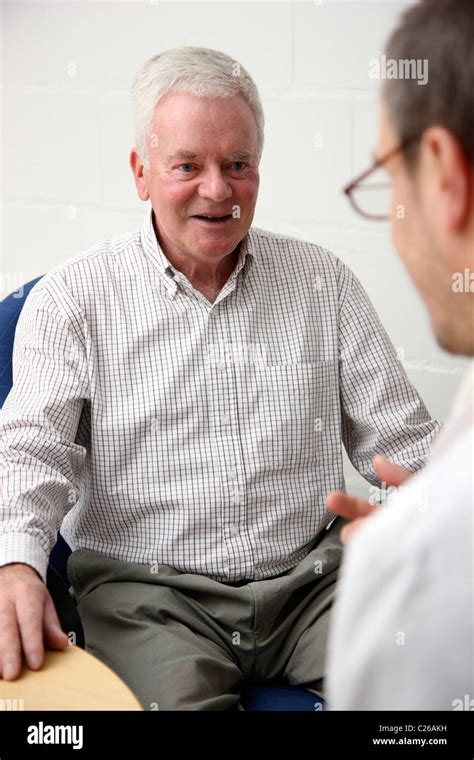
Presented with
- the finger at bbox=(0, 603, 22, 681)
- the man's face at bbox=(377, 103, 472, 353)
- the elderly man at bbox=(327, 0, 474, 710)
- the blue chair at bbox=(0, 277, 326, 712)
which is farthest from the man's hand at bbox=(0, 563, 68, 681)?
the man's face at bbox=(377, 103, 472, 353)

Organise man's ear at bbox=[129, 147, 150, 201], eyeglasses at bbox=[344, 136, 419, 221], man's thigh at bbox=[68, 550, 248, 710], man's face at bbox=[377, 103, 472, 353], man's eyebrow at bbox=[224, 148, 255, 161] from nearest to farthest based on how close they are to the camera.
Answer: man's face at bbox=[377, 103, 472, 353] < eyeglasses at bbox=[344, 136, 419, 221] < man's thigh at bbox=[68, 550, 248, 710] < man's eyebrow at bbox=[224, 148, 255, 161] < man's ear at bbox=[129, 147, 150, 201]

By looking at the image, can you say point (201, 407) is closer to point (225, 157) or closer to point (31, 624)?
point (225, 157)

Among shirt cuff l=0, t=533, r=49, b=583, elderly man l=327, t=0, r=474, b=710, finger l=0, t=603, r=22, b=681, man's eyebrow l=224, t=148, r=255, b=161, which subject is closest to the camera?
elderly man l=327, t=0, r=474, b=710

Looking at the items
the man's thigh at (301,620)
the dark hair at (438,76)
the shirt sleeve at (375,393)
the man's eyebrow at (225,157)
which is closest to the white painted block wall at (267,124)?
the shirt sleeve at (375,393)

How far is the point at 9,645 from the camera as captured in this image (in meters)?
1.13

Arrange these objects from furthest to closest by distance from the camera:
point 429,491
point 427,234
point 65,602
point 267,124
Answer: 1. point 267,124
2. point 65,602
3. point 427,234
4. point 429,491

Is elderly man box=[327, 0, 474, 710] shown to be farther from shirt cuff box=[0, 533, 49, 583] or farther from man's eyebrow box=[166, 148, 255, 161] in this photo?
man's eyebrow box=[166, 148, 255, 161]

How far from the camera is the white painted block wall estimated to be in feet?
7.48

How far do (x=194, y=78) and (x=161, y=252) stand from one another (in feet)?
0.94

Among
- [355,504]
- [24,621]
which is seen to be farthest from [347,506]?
[24,621]

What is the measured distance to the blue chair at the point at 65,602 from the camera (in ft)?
4.75

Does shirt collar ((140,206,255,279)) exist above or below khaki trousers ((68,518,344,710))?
above

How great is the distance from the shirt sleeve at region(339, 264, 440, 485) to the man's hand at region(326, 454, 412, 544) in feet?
1.94

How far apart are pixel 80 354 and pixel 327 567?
0.52 m
